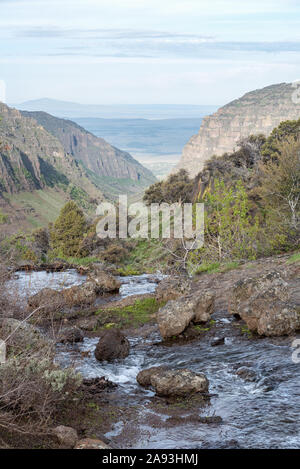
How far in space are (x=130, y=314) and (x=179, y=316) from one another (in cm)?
260

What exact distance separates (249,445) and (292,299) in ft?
19.7

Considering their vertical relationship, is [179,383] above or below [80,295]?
above

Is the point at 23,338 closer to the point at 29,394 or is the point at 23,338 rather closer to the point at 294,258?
the point at 29,394

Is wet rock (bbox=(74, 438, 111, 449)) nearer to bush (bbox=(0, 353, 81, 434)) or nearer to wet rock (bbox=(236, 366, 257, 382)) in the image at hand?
bush (bbox=(0, 353, 81, 434))

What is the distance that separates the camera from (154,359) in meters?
9.27

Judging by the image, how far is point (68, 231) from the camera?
37219 mm

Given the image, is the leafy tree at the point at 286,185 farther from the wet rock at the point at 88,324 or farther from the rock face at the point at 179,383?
the rock face at the point at 179,383

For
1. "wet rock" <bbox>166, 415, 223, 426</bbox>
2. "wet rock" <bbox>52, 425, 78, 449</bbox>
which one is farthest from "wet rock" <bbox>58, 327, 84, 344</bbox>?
"wet rock" <bbox>52, 425, 78, 449</bbox>

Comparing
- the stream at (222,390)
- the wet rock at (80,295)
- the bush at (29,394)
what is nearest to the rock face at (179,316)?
the stream at (222,390)

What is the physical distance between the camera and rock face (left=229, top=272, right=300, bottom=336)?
9359mm

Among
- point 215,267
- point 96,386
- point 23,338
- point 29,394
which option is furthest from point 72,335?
point 215,267

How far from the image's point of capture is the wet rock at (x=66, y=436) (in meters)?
5.58

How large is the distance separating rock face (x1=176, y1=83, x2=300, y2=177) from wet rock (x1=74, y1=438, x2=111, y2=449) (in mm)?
111544
